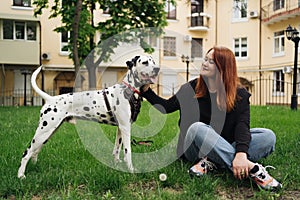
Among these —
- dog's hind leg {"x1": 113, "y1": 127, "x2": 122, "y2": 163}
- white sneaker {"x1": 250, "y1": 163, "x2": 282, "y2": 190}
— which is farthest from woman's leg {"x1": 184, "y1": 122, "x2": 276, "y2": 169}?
dog's hind leg {"x1": 113, "y1": 127, "x2": 122, "y2": 163}

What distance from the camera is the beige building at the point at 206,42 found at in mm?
22453

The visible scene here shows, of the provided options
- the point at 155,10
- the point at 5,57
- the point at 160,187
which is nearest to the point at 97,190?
Answer: the point at 160,187

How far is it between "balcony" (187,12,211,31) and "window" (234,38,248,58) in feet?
8.62

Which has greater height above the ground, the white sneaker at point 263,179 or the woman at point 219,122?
the woman at point 219,122

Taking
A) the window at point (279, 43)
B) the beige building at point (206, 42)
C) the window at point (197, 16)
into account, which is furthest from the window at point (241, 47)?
the window at point (197, 16)

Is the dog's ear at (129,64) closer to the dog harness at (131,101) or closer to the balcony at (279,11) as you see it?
the dog harness at (131,101)

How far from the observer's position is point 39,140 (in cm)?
316

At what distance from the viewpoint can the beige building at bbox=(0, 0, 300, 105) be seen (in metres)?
22.5

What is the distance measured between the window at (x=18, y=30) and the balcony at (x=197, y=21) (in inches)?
460

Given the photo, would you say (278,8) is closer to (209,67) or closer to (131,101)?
(209,67)

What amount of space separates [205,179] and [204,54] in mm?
1242

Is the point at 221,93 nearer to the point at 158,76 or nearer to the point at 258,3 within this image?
the point at 158,76

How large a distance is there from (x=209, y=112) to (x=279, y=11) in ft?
75.4

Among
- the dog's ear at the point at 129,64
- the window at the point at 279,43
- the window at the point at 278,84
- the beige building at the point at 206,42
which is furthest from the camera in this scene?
the window at the point at 279,43
